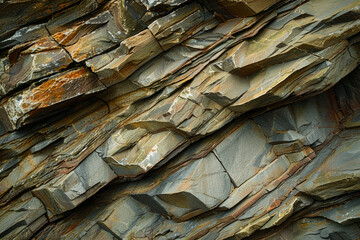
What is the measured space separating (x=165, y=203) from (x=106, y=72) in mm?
4128

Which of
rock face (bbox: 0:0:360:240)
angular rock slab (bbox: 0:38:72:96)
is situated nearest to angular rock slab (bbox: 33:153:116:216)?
rock face (bbox: 0:0:360:240)

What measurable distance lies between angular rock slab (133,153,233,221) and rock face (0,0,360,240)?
36mm

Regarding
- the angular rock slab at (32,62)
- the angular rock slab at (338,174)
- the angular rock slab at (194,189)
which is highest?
the angular rock slab at (32,62)

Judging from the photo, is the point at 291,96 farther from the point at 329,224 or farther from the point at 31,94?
the point at 31,94

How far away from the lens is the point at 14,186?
10102mm

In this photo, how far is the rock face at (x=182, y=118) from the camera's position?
8086 millimetres

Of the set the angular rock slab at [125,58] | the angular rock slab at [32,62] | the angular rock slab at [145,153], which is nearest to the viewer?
the angular rock slab at [125,58]

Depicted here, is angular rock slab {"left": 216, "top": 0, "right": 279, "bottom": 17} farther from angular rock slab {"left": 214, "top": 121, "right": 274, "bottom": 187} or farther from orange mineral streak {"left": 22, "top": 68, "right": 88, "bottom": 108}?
orange mineral streak {"left": 22, "top": 68, "right": 88, "bottom": 108}

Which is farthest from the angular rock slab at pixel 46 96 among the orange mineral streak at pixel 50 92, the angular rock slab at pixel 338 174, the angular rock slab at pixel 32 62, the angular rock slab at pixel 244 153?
the angular rock slab at pixel 338 174

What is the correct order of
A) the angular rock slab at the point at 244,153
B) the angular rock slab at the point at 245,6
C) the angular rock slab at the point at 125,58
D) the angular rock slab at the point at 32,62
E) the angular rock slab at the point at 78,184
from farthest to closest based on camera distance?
the angular rock slab at the point at 78,184
the angular rock slab at the point at 32,62
the angular rock slab at the point at 244,153
the angular rock slab at the point at 125,58
the angular rock slab at the point at 245,6

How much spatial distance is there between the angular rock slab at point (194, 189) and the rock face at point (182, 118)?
0.04 m

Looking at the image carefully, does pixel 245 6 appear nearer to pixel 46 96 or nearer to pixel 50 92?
pixel 50 92

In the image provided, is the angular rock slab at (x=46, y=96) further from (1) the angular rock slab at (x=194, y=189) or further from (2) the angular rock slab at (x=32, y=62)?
(1) the angular rock slab at (x=194, y=189)

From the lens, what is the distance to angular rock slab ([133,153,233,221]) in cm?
885
